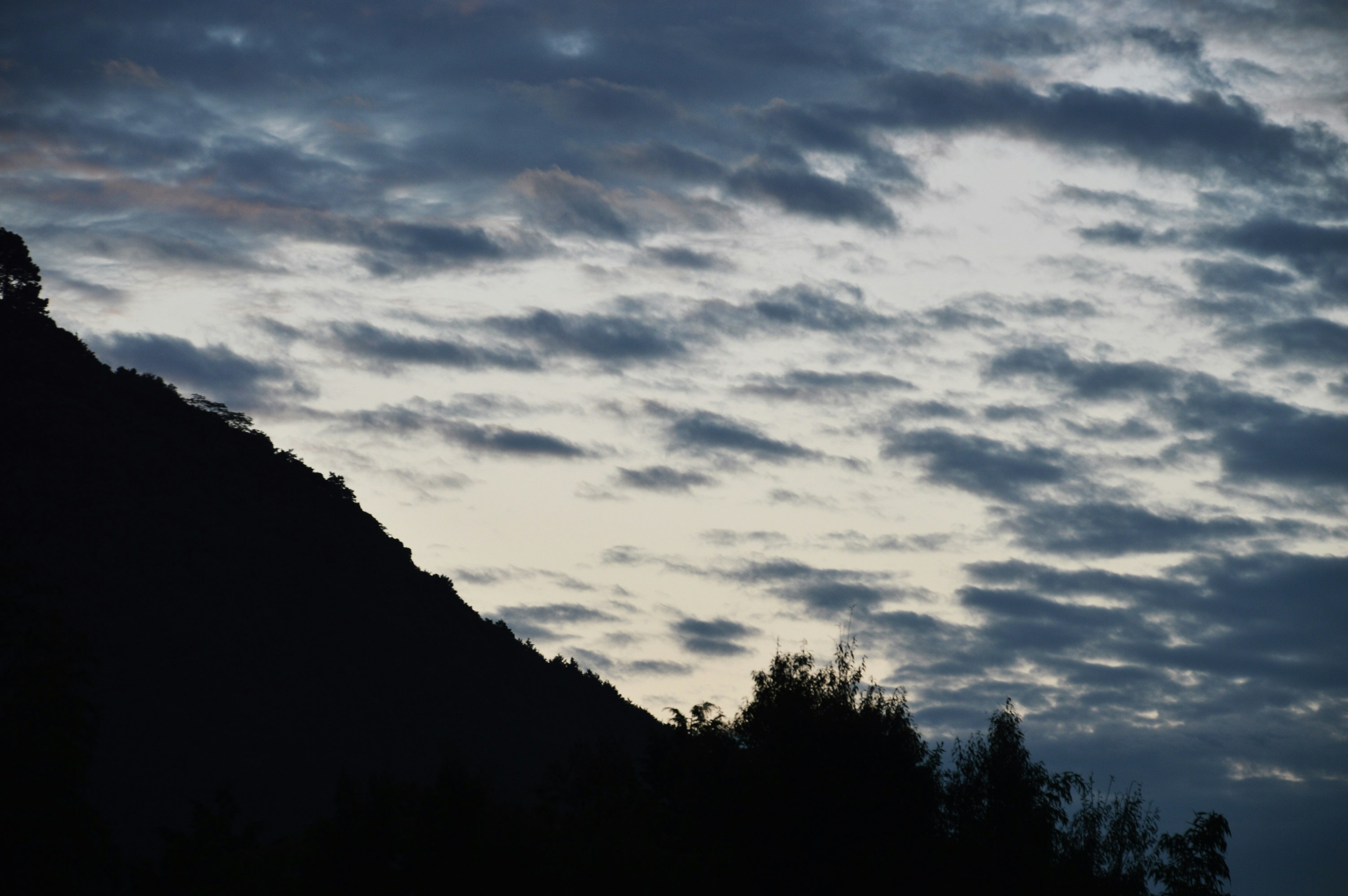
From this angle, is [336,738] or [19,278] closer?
[336,738]

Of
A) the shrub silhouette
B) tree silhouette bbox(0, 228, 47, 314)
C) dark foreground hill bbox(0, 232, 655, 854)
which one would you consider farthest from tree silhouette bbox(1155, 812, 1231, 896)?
tree silhouette bbox(0, 228, 47, 314)

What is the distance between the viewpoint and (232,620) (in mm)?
102250

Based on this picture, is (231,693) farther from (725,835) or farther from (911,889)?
(911,889)

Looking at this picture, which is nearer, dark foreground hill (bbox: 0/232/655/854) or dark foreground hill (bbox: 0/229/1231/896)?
dark foreground hill (bbox: 0/229/1231/896)

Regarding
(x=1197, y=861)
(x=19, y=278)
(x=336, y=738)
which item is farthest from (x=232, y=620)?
(x=1197, y=861)

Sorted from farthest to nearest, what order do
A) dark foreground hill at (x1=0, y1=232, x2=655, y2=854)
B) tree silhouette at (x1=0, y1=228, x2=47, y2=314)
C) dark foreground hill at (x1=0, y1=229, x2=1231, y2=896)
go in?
tree silhouette at (x1=0, y1=228, x2=47, y2=314)
dark foreground hill at (x1=0, y1=232, x2=655, y2=854)
dark foreground hill at (x1=0, y1=229, x2=1231, y2=896)

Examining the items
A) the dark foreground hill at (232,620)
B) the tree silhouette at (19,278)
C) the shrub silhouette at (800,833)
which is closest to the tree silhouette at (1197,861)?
the shrub silhouette at (800,833)

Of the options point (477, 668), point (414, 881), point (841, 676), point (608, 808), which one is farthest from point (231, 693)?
point (841, 676)

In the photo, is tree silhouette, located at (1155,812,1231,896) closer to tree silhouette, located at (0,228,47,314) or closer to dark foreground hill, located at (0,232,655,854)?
dark foreground hill, located at (0,232,655,854)

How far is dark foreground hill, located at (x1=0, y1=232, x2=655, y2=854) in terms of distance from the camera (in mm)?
87938

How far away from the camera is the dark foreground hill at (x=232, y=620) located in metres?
87.9

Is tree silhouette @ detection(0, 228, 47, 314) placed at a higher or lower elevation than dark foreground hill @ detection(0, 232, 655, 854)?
higher

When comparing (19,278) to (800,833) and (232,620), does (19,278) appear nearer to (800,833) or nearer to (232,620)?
(232,620)

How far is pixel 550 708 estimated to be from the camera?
125938 millimetres
